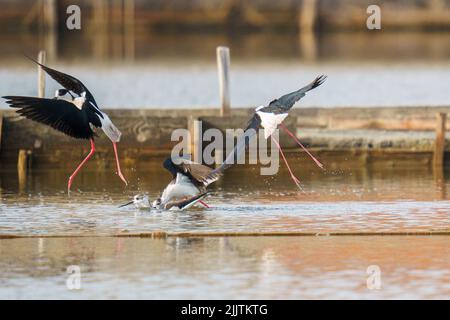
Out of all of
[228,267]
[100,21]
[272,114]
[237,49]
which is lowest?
[228,267]

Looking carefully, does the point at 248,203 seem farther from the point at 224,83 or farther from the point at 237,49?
the point at 237,49

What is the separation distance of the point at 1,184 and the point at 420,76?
29032 millimetres

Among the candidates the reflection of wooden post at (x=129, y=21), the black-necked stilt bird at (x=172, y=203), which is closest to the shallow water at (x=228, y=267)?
the black-necked stilt bird at (x=172, y=203)

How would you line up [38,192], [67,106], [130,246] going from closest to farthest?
[130,246] → [67,106] → [38,192]

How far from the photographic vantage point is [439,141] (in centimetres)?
2252

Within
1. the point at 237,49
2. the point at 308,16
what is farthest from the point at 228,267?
the point at 308,16

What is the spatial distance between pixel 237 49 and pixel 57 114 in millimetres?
46157

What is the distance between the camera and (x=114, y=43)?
236ft

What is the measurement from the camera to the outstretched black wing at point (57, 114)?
17984 millimetres

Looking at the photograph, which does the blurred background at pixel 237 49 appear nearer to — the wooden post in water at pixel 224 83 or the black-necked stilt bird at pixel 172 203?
the wooden post in water at pixel 224 83

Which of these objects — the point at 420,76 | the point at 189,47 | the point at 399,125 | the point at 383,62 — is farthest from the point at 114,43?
the point at 399,125

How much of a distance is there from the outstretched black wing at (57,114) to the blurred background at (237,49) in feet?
61.0
